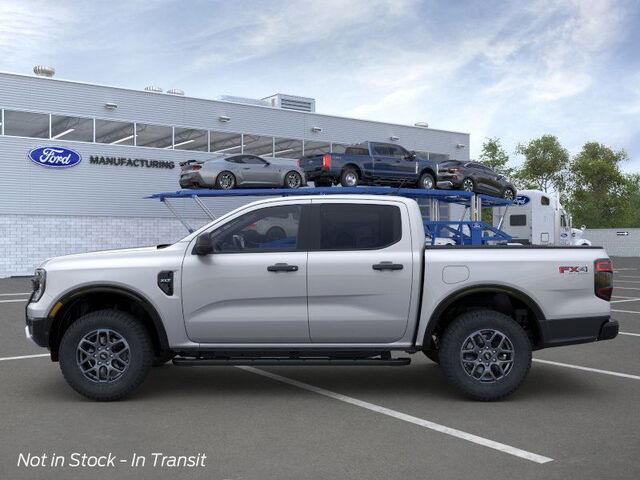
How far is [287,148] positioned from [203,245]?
28162mm

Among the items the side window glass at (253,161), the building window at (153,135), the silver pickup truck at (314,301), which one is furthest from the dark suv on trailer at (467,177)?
the silver pickup truck at (314,301)

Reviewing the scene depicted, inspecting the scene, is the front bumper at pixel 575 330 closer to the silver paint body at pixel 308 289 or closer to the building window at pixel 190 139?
the silver paint body at pixel 308 289

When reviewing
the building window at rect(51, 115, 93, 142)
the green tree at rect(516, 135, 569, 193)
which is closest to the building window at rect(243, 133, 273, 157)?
the building window at rect(51, 115, 93, 142)

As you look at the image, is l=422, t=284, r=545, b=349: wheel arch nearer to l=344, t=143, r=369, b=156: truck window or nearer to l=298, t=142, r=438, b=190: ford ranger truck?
l=298, t=142, r=438, b=190: ford ranger truck

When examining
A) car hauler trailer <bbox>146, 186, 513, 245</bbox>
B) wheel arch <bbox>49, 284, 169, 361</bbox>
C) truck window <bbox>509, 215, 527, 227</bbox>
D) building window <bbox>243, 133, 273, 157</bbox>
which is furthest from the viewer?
building window <bbox>243, 133, 273, 157</bbox>

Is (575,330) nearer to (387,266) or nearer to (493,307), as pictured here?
(493,307)

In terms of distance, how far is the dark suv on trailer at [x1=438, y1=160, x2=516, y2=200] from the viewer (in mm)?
22656

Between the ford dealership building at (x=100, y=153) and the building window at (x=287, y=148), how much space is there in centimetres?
6

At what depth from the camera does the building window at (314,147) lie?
1356 inches

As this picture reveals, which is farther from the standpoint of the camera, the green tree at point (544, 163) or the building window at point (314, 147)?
the green tree at point (544, 163)

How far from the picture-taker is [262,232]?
6477mm

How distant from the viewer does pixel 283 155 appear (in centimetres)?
3384

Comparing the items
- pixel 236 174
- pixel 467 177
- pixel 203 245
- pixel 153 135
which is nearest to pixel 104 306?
pixel 203 245

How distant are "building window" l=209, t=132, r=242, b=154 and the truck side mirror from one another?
85.3 ft
